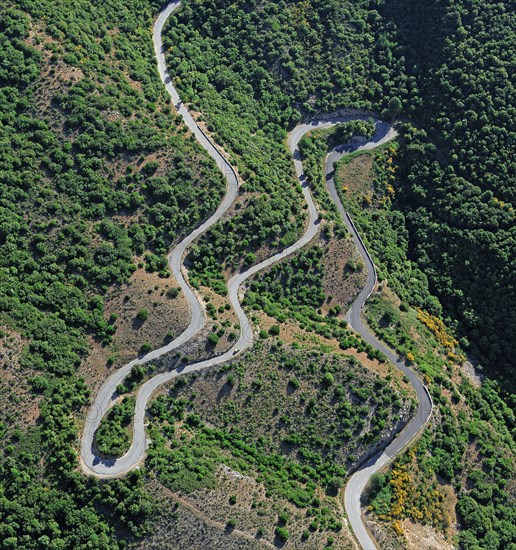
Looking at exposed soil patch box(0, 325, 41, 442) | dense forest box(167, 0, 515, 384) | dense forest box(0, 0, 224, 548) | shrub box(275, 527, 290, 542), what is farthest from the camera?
dense forest box(167, 0, 515, 384)

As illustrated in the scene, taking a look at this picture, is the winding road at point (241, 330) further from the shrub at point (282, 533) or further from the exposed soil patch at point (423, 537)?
the shrub at point (282, 533)

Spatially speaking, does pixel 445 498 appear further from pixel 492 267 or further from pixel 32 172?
pixel 32 172

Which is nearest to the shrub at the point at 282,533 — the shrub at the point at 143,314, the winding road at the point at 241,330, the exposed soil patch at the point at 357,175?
the winding road at the point at 241,330

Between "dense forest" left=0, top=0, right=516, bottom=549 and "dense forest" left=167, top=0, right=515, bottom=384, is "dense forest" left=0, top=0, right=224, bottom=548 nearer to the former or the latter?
"dense forest" left=0, top=0, right=516, bottom=549

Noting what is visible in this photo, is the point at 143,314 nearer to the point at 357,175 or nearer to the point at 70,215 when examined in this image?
the point at 70,215

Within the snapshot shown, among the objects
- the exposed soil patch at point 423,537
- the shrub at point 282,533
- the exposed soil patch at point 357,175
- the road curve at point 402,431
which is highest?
the exposed soil patch at point 357,175

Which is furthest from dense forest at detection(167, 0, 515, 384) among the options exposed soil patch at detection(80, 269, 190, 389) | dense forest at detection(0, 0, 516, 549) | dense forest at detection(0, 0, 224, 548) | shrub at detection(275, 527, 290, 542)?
shrub at detection(275, 527, 290, 542)

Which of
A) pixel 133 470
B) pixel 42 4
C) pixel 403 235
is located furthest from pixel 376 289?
pixel 42 4
